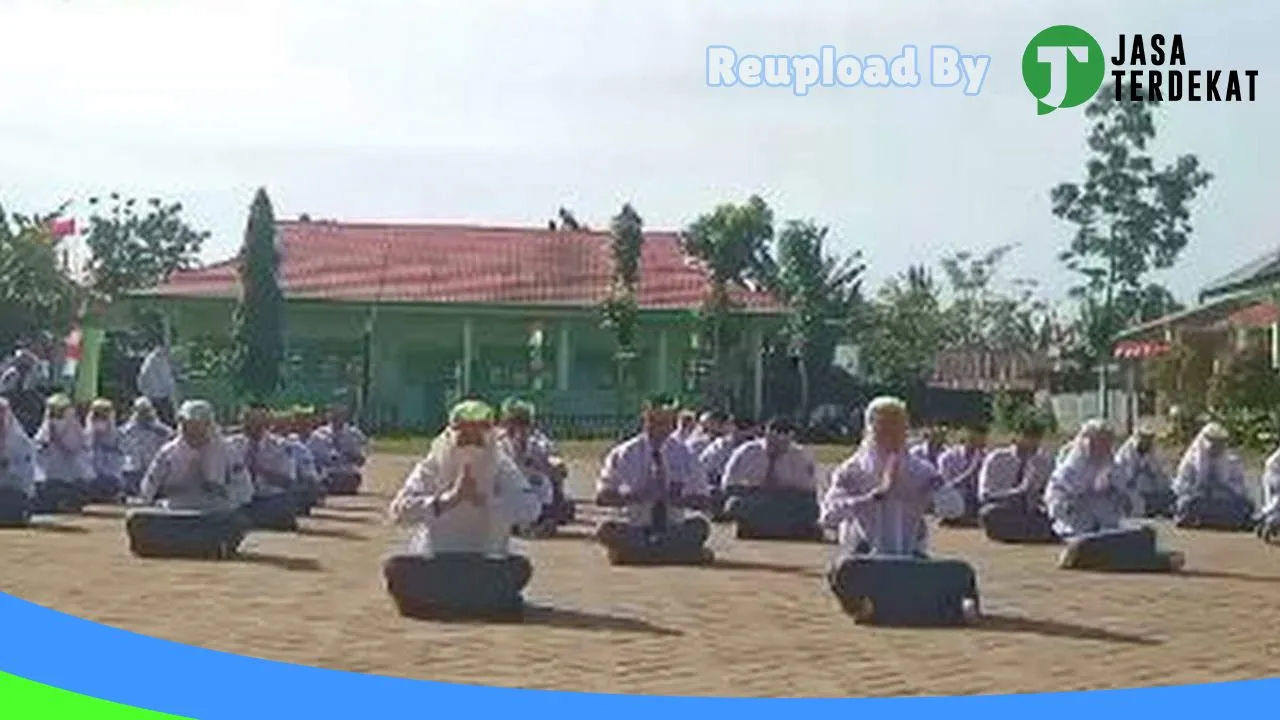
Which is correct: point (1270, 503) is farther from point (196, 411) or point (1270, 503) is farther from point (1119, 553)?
point (196, 411)

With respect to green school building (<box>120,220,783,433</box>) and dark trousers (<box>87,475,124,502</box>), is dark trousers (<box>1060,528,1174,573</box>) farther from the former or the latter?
dark trousers (<box>87,475,124,502</box>)

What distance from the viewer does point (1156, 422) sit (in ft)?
26.8

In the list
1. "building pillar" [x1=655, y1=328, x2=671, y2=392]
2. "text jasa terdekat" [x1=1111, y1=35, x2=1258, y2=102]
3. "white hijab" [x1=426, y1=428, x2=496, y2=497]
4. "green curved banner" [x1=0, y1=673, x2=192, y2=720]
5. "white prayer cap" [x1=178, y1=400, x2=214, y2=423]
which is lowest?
"green curved banner" [x1=0, y1=673, x2=192, y2=720]

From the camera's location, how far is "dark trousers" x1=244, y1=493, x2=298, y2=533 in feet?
34.9

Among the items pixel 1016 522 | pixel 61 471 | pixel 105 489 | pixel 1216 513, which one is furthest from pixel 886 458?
pixel 105 489

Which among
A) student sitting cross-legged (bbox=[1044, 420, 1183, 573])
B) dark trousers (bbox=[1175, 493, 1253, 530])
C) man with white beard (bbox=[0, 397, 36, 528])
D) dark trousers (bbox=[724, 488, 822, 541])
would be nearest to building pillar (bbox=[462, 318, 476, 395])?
student sitting cross-legged (bbox=[1044, 420, 1183, 573])

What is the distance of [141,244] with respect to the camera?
759cm

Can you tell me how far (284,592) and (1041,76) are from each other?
3.03 meters

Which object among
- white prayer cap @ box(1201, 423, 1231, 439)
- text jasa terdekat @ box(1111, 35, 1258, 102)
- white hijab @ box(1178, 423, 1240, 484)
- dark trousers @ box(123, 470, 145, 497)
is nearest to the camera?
text jasa terdekat @ box(1111, 35, 1258, 102)

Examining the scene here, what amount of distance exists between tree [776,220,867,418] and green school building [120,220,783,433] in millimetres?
229

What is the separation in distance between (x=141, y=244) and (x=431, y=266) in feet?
2.82

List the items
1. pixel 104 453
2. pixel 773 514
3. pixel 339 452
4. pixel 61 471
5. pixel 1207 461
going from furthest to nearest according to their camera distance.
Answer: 1. pixel 61 471
2. pixel 773 514
3. pixel 104 453
4. pixel 1207 461
5. pixel 339 452

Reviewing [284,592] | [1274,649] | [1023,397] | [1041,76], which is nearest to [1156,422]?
[1023,397]

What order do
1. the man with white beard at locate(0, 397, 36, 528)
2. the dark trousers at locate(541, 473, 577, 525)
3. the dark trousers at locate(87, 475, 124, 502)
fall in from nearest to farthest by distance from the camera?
1. the dark trousers at locate(541, 473, 577, 525)
2. the man with white beard at locate(0, 397, 36, 528)
3. the dark trousers at locate(87, 475, 124, 502)
